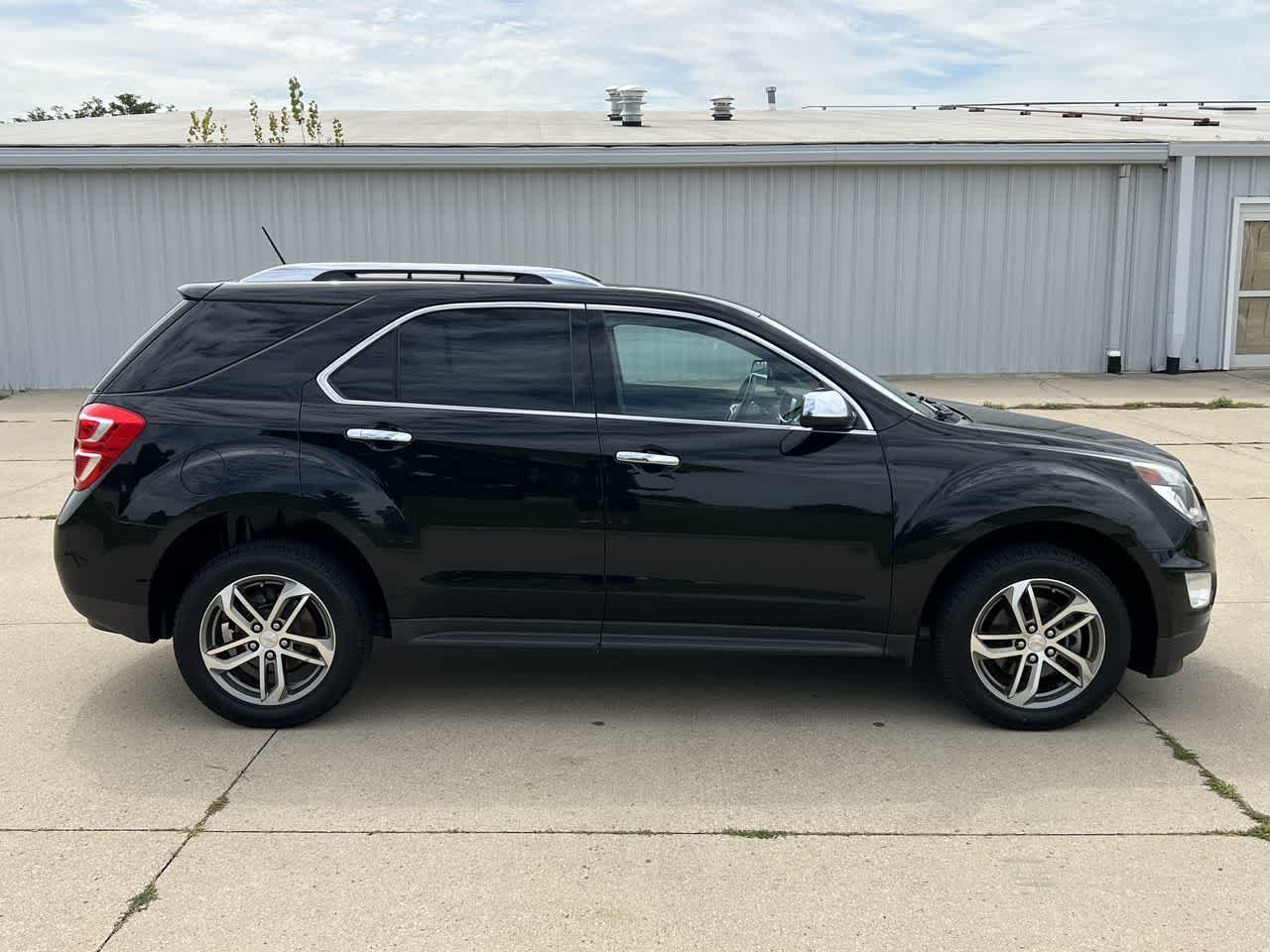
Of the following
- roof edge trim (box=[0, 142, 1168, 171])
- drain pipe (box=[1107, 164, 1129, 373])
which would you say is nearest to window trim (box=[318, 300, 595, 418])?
roof edge trim (box=[0, 142, 1168, 171])

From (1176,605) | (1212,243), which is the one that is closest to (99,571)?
(1176,605)

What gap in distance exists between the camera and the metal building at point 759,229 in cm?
1464

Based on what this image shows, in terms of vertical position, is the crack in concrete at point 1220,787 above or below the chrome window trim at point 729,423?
below

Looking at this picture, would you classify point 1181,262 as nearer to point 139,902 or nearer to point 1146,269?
point 1146,269

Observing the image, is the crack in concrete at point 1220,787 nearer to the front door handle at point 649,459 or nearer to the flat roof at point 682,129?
the front door handle at point 649,459

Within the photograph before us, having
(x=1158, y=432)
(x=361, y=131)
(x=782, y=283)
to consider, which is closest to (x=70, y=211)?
(x=361, y=131)

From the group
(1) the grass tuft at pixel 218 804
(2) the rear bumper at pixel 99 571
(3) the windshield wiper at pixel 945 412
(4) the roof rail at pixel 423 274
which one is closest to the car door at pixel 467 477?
(4) the roof rail at pixel 423 274

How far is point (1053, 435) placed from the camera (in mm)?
4941

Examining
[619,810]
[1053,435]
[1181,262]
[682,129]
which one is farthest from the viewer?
[682,129]

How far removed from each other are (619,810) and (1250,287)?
47.3 ft

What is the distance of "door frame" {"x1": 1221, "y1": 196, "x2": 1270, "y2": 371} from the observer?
15.3 meters

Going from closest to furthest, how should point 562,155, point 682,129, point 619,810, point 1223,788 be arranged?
point 619,810, point 1223,788, point 562,155, point 682,129

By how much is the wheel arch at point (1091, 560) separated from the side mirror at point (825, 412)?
2.26ft

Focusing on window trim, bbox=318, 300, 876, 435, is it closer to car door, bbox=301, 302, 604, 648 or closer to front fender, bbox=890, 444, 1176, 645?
car door, bbox=301, 302, 604, 648
